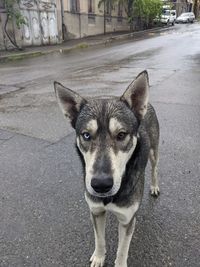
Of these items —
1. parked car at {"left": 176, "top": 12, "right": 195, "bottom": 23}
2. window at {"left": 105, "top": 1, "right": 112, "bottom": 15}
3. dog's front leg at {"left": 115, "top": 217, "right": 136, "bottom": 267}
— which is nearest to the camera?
dog's front leg at {"left": 115, "top": 217, "right": 136, "bottom": 267}

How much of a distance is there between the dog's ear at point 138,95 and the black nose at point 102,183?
71 cm

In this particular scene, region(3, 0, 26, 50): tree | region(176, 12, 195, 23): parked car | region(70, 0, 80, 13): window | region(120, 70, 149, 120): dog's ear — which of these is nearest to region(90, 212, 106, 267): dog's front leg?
region(120, 70, 149, 120): dog's ear

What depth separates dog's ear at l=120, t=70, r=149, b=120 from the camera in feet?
8.07

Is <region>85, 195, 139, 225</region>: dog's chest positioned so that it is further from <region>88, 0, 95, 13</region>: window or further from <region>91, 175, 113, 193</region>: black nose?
<region>88, 0, 95, 13</region>: window

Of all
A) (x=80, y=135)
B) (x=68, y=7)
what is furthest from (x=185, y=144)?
(x=68, y=7)

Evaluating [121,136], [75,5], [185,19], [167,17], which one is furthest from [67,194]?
[185,19]

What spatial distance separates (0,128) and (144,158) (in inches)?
155

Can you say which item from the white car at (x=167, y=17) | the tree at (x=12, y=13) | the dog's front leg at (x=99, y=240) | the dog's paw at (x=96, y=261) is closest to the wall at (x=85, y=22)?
the tree at (x=12, y=13)

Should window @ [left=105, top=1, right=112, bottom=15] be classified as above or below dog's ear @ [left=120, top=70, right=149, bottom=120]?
below

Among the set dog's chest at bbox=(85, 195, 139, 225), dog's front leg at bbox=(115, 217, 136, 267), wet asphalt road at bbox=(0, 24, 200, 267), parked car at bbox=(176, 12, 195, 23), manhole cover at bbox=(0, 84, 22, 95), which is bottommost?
parked car at bbox=(176, 12, 195, 23)

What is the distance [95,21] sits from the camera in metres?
29.0

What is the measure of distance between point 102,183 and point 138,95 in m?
0.86

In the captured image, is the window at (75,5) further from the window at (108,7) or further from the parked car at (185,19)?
the parked car at (185,19)

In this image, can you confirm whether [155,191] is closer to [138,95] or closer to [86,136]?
[138,95]
